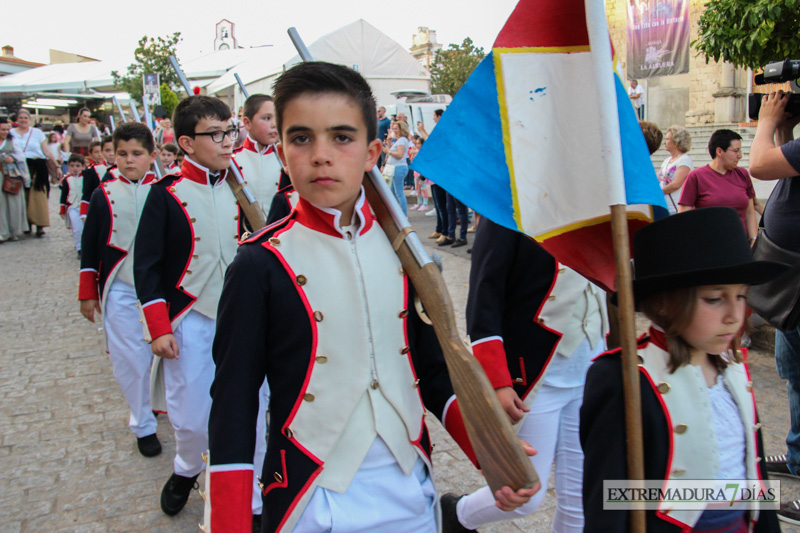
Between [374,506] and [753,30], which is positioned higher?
[753,30]

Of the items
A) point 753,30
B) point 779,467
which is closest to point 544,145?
point 779,467

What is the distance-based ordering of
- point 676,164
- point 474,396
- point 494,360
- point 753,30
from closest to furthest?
point 474,396
point 494,360
point 676,164
point 753,30

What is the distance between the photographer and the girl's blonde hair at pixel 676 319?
6.21 ft

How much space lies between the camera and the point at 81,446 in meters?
4.86

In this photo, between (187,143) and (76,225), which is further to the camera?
(76,225)

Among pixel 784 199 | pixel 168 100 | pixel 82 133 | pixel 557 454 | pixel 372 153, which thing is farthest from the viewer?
pixel 168 100

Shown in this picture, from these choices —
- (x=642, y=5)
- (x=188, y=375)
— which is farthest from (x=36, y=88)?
(x=188, y=375)

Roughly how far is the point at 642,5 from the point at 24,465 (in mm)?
22793

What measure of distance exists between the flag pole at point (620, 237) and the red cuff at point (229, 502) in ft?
3.29

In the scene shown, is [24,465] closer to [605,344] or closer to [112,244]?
[112,244]

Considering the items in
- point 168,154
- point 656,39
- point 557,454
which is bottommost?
point 557,454

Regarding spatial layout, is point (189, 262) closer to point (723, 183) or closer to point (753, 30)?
point (723, 183)

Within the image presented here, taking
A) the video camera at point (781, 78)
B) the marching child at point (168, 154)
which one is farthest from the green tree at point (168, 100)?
the video camera at point (781, 78)

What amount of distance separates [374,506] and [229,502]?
0.40 m
